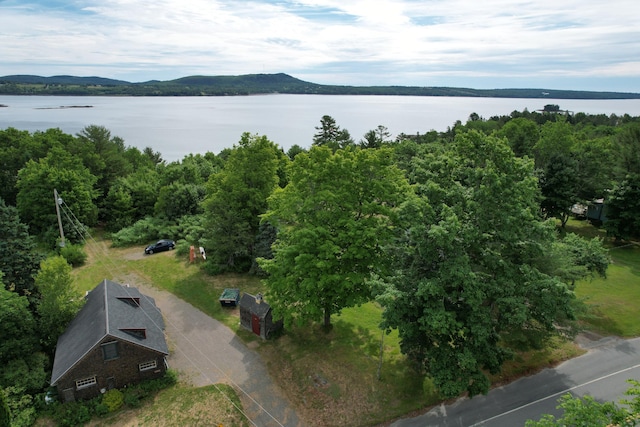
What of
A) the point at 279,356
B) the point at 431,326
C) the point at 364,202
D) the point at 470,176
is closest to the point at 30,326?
the point at 279,356

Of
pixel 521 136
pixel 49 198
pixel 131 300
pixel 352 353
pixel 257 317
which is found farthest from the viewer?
pixel 521 136

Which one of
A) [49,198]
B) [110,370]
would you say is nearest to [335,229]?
[110,370]

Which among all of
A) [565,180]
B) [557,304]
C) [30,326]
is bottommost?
[30,326]

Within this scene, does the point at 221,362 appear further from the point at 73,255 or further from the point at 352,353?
the point at 73,255

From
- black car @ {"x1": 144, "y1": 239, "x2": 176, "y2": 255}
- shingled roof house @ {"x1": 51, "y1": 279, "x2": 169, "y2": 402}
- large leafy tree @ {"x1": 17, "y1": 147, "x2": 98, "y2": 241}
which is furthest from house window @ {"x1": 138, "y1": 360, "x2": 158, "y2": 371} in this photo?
large leafy tree @ {"x1": 17, "y1": 147, "x2": 98, "y2": 241}

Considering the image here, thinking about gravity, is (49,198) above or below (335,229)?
below

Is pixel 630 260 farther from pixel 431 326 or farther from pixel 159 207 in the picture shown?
pixel 159 207

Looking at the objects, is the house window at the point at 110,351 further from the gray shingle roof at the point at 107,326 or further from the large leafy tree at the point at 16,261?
the large leafy tree at the point at 16,261
